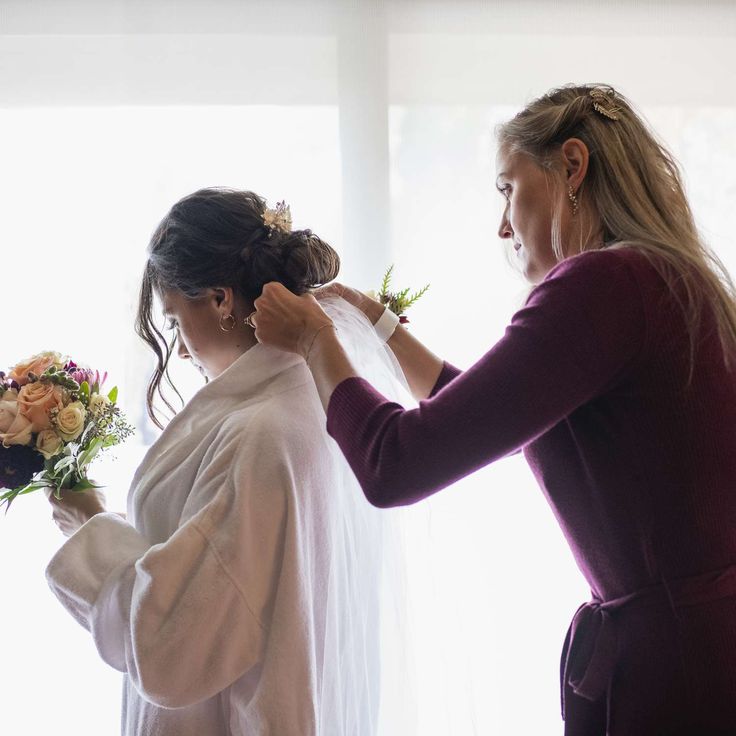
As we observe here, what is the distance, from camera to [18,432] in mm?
1432

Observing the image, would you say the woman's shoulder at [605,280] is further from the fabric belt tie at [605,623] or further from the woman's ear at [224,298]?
the woman's ear at [224,298]

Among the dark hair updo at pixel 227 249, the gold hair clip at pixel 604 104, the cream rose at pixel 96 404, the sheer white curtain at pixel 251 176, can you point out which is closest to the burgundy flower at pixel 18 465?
the cream rose at pixel 96 404

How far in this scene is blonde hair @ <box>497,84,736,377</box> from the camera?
1091mm

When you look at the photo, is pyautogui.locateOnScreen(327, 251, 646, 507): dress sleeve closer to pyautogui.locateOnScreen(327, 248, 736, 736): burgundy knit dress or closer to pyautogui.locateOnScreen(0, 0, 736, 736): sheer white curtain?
pyautogui.locateOnScreen(327, 248, 736, 736): burgundy knit dress

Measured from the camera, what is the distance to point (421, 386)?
63.7 inches

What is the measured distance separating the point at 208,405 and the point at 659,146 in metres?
0.79

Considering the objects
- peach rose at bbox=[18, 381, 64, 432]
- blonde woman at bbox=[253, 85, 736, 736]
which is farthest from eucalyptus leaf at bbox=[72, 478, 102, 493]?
blonde woman at bbox=[253, 85, 736, 736]

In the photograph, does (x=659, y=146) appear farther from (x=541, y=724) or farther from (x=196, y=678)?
(x=541, y=724)

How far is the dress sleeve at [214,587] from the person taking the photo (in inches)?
45.7

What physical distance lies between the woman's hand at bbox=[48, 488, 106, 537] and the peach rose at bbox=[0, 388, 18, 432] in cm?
15

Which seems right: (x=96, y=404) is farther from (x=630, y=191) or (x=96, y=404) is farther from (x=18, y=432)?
(x=630, y=191)

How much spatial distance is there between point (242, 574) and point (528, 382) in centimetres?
47

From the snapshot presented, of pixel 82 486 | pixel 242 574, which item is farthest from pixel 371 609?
pixel 82 486

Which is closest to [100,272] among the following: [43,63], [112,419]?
[43,63]
